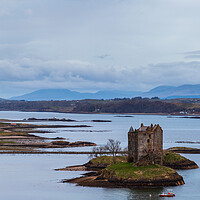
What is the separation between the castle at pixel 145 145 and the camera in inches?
2758

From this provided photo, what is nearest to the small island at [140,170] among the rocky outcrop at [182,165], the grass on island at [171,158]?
the rocky outcrop at [182,165]

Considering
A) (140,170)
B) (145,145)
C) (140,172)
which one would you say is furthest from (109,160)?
(140,172)

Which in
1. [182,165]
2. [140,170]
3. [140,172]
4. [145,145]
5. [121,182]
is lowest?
[121,182]

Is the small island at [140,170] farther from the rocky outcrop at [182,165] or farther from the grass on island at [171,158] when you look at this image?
Answer: the grass on island at [171,158]

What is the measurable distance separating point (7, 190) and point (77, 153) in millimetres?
45692

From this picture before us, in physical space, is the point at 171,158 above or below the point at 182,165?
above

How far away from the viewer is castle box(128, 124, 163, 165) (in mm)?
70062

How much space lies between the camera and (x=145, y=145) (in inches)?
A: 2790

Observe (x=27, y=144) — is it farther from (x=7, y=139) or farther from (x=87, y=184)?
(x=87, y=184)

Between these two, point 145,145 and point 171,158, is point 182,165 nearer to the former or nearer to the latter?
point 171,158

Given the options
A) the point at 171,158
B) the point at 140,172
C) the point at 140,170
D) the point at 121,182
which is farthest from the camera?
the point at 171,158

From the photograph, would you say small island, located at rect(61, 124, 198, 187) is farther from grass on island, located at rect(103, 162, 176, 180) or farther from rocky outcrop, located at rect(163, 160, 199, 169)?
rocky outcrop, located at rect(163, 160, 199, 169)

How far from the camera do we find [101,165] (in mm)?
81812

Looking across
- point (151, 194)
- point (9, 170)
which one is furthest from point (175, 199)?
point (9, 170)
